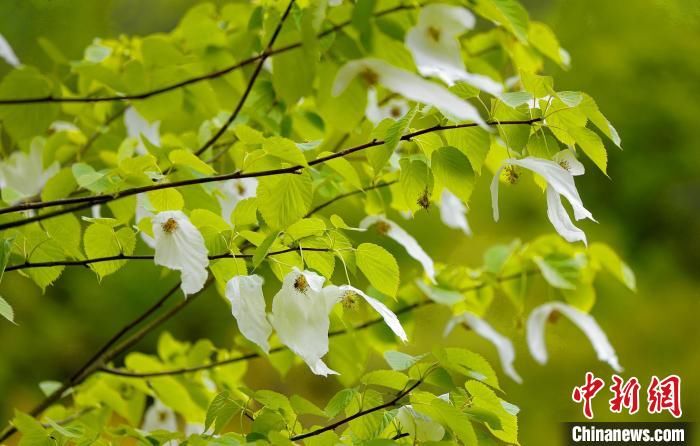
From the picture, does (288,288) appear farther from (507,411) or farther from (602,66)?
(602,66)

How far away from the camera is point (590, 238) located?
9.25 feet

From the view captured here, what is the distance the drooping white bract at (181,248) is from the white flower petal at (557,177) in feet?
0.69

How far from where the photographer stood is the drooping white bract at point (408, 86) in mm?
400

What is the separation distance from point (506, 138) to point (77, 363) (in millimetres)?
2804

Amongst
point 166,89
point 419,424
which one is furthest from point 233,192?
point 419,424

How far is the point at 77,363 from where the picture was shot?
3062 mm

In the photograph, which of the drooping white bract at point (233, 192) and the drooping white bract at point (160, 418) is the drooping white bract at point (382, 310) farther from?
the drooping white bract at point (160, 418)

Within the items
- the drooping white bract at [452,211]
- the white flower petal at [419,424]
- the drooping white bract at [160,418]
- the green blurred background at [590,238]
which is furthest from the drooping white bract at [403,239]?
the green blurred background at [590,238]

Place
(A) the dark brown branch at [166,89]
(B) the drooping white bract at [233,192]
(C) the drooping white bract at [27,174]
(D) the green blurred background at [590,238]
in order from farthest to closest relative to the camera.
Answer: (D) the green blurred background at [590,238], (C) the drooping white bract at [27,174], (B) the drooping white bract at [233,192], (A) the dark brown branch at [166,89]

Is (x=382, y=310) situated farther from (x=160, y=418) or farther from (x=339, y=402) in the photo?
(x=160, y=418)

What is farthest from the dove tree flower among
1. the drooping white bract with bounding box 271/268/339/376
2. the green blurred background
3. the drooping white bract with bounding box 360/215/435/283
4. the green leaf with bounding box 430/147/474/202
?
the green blurred background

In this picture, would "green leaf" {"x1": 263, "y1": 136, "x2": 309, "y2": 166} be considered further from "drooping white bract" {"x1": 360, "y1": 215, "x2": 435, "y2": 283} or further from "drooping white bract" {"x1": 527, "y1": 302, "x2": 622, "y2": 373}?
"drooping white bract" {"x1": 527, "y1": 302, "x2": 622, "y2": 373}

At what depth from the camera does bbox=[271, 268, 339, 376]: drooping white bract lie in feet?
1.70

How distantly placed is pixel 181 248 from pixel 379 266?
136mm
